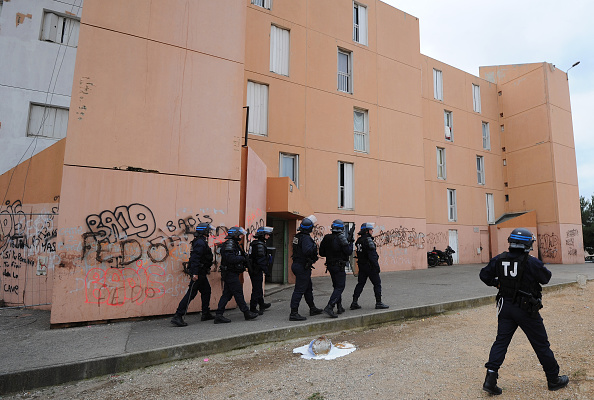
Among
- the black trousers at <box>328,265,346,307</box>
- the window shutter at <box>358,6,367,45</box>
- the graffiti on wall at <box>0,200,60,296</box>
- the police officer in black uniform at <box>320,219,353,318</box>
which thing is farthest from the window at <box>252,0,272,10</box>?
the black trousers at <box>328,265,346,307</box>

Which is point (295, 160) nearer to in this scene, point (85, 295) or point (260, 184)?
point (260, 184)

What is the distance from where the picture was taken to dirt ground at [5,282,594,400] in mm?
3686

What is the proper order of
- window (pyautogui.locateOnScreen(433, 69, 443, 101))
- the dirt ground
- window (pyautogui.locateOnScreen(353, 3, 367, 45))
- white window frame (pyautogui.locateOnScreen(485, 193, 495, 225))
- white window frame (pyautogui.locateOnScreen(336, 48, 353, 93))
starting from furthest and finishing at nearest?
white window frame (pyautogui.locateOnScreen(485, 193, 495, 225)) < window (pyautogui.locateOnScreen(433, 69, 443, 101)) < window (pyautogui.locateOnScreen(353, 3, 367, 45)) < white window frame (pyautogui.locateOnScreen(336, 48, 353, 93)) < the dirt ground

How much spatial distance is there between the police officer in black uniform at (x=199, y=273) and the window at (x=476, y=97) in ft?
72.7

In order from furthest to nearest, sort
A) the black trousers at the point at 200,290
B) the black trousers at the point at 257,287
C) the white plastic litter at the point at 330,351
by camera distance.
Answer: the black trousers at the point at 257,287 → the black trousers at the point at 200,290 → the white plastic litter at the point at 330,351

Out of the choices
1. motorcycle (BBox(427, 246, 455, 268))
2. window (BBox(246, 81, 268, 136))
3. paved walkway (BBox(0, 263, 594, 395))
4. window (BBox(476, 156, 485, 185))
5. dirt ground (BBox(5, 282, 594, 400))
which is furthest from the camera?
window (BBox(476, 156, 485, 185))

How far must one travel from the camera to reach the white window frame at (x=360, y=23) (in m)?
16.3

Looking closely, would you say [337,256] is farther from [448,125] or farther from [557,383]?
[448,125]

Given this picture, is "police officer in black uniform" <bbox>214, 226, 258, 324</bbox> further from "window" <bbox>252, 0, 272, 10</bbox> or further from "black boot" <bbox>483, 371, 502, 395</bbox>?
"window" <bbox>252, 0, 272, 10</bbox>

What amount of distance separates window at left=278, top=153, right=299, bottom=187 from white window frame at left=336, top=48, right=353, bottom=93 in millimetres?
4051

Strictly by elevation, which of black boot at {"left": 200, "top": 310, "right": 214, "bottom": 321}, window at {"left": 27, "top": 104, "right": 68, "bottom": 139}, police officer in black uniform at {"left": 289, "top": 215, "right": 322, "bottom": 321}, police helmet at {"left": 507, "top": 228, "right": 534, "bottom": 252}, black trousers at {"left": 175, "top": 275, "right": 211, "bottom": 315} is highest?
window at {"left": 27, "top": 104, "right": 68, "bottom": 139}

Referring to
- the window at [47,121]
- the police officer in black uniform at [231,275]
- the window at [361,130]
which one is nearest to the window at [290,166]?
the window at [361,130]

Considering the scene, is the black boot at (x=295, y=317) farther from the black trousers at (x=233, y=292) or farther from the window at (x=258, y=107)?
the window at (x=258, y=107)

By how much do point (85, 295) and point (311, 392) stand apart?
4659 mm
